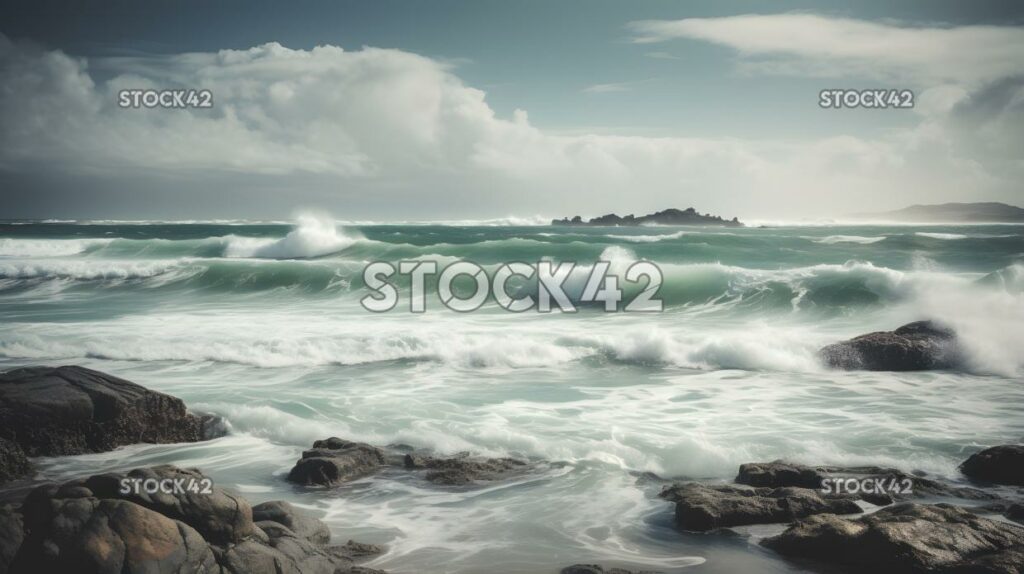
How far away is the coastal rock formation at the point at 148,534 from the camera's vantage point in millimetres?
3703

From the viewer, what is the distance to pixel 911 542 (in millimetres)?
4750

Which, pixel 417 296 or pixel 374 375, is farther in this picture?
pixel 417 296

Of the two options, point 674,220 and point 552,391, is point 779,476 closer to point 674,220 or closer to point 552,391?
point 552,391

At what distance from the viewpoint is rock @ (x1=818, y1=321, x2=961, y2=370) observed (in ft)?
39.9

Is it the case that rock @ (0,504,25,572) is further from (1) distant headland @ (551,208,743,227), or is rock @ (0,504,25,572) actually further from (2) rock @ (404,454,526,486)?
(1) distant headland @ (551,208,743,227)

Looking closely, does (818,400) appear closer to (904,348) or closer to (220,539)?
(904,348)

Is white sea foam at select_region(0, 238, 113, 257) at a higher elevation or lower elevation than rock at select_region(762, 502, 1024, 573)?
higher

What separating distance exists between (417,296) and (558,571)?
19.4 metres

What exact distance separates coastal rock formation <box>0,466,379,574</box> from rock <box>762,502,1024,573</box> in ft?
10.4

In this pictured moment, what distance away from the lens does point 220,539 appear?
168 inches

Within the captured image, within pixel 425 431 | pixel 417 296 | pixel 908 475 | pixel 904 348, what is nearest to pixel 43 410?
pixel 425 431

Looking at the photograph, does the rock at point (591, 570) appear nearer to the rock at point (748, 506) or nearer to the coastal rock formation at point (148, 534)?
the rock at point (748, 506)

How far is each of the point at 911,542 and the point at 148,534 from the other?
191 inches

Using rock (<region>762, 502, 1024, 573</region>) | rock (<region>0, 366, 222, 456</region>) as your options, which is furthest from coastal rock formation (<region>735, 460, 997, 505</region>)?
rock (<region>0, 366, 222, 456</region>)
